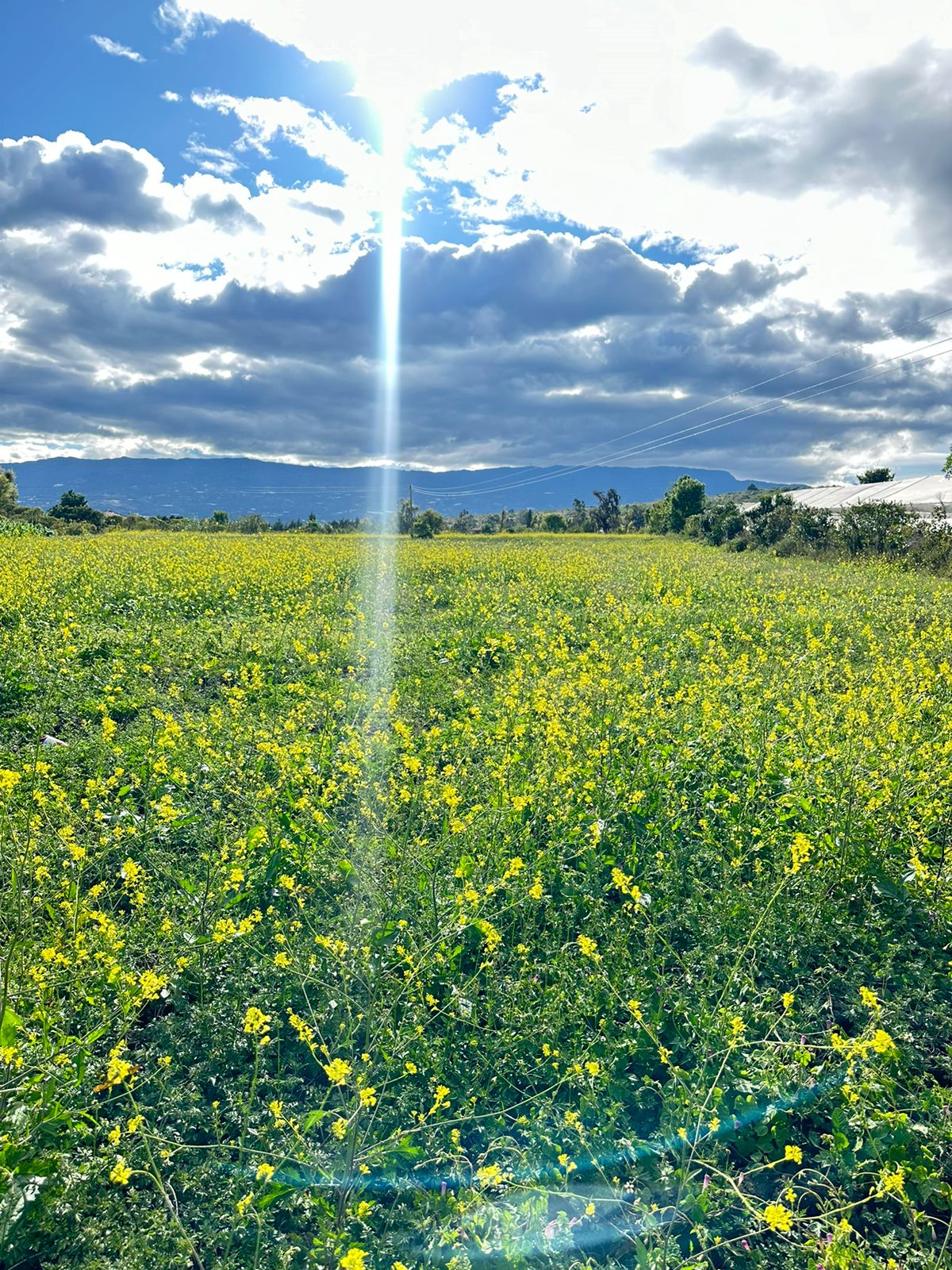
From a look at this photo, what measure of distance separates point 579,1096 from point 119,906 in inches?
121

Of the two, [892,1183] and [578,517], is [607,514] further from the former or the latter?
[892,1183]

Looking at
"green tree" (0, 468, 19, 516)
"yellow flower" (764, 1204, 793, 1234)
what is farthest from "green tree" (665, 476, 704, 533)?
"yellow flower" (764, 1204, 793, 1234)

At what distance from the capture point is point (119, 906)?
4422 mm

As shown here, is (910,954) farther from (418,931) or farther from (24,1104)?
(24,1104)

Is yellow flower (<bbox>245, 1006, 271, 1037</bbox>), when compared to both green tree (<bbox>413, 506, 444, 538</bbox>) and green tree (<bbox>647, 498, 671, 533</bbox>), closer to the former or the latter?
green tree (<bbox>413, 506, 444, 538</bbox>)

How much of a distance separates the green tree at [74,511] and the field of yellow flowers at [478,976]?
51.6 metres

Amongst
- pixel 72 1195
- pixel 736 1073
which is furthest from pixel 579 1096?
pixel 72 1195

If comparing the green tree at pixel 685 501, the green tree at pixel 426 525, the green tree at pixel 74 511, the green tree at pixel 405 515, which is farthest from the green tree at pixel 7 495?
the green tree at pixel 685 501

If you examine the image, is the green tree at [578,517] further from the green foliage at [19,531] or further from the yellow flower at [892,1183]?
the yellow flower at [892,1183]

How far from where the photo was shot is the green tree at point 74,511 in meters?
52.2

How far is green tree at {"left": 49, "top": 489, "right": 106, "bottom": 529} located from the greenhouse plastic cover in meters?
51.2

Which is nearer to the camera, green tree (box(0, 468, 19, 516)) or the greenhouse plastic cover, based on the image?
the greenhouse plastic cover

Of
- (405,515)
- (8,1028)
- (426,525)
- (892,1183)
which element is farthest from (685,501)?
(8,1028)

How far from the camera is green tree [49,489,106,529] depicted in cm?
5225
